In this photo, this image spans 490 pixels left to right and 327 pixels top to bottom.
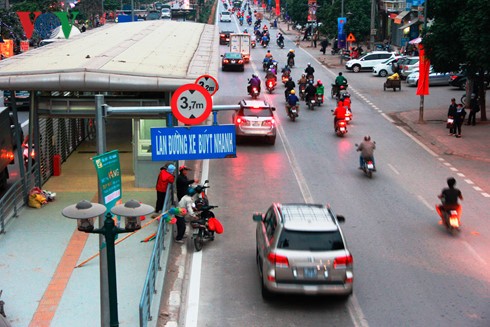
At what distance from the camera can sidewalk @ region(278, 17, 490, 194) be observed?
84.8 feet

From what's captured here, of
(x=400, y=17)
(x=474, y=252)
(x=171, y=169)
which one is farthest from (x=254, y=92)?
(x=400, y=17)

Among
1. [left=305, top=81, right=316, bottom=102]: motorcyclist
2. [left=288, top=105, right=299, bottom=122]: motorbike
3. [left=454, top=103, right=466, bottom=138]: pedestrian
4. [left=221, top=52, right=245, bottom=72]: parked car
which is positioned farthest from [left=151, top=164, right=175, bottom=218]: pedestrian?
[left=221, top=52, right=245, bottom=72]: parked car

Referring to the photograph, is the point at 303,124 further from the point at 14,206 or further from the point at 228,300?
the point at 228,300

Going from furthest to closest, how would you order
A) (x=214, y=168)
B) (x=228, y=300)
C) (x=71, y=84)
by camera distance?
(x=214, y=168), (x=71, y=84), (x=228, y=300)

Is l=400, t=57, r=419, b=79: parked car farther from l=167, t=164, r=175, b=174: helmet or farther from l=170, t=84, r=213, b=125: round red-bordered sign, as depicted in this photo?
l=170, t=84, r=213, b=125: round red-bordered sign

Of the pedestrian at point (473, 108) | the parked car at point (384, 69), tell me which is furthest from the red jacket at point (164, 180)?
the parked car at point (384, 69)

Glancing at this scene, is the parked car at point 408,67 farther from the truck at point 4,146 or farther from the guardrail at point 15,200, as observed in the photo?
the guardrail at point 15,200

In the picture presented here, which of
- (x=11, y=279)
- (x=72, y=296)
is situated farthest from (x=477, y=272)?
(x=11, y=279)

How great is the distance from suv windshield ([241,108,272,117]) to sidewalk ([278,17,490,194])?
6.54m

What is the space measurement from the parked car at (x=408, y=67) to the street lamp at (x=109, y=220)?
42394 mm

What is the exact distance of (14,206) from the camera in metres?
19.5

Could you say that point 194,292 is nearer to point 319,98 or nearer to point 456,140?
point 456,140

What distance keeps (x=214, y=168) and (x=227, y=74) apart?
98.6ft

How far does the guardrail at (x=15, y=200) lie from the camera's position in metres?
18.4
